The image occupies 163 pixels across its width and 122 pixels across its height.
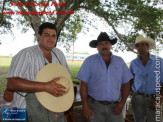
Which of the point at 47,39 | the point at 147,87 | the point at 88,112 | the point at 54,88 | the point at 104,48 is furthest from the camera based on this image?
the point at 147,87

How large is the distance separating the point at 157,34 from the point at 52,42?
716cm

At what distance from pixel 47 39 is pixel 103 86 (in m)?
1.15

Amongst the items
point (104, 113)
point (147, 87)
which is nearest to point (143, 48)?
point (147, 87)

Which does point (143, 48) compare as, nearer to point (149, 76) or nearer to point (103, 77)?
point (149, 76)

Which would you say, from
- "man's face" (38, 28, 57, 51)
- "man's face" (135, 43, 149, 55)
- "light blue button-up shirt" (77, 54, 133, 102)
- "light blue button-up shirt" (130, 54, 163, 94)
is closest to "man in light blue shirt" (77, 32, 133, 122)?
"light blue button-up shirt" (77, 54, 133, 102)

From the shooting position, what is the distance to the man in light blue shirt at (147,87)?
2.83 m

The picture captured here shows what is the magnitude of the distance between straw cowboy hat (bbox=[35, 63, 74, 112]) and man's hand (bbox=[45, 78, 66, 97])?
51 mm

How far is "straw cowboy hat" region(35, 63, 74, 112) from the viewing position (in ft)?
5.20

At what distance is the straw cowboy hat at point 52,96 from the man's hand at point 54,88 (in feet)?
0.17

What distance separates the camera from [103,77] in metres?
2.45

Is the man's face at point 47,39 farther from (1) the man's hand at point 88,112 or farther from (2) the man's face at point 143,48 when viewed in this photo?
(2) the man's face at point 143,48

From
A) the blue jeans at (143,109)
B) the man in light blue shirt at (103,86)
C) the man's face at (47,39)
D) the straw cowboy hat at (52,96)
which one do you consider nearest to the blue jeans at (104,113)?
the man in light blue shirt at (103,86)

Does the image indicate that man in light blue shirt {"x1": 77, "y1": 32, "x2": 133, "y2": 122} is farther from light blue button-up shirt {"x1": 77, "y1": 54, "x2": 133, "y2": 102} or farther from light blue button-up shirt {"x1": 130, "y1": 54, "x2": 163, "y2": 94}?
light blue button-up shirt {"x1": 130, "y1": 54, "x2": 163, "y2": 94}

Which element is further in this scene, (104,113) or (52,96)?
(104,113)
